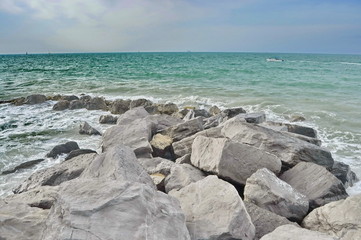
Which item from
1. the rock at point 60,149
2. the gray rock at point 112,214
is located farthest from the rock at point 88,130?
the gray rock at point 112,214

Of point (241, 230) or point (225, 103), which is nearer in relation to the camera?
point (241, 230)

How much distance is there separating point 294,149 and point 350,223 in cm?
222

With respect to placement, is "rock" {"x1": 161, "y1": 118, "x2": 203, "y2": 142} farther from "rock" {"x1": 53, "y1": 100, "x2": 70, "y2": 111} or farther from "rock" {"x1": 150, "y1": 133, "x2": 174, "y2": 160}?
"rock" {"x1": 53, "y1": 100, "x2": 70, "y2": 111}

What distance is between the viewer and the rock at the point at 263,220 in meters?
3.63

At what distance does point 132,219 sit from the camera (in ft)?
8.00

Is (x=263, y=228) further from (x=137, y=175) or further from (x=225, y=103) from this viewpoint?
(x=225, y=103)

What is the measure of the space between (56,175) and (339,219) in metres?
4.44

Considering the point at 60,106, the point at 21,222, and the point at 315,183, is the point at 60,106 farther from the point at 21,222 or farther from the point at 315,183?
the point at 315,183

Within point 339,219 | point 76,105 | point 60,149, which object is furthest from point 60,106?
point 339,219

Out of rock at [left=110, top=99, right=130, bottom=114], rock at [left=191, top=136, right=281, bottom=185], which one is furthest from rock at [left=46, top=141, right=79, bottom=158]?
rock at [left=110, top=99, right=130, bottom=114]

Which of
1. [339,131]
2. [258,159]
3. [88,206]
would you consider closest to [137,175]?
[88,206]

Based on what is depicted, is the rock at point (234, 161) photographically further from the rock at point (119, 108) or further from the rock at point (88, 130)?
the rock at point (119, 108)

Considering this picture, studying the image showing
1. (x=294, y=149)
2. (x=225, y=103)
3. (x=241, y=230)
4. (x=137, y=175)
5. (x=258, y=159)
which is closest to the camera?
(x=241, y=230)

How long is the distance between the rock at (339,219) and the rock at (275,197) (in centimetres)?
23
